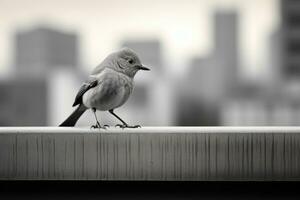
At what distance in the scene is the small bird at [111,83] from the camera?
1.00 metres

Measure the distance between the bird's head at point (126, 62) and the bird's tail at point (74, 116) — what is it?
14 centimetres

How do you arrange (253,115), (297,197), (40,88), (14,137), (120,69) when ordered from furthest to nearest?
(40,88) → (253,115) → (120,69) → (14,137) → (297,197)

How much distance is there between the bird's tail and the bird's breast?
0.07 m

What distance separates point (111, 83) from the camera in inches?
39.2

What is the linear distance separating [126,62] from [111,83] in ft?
0.19

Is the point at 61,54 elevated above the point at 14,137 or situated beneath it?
elevated above

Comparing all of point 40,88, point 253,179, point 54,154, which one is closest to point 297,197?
point 253,179

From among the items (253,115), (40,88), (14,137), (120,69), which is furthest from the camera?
(40,88)

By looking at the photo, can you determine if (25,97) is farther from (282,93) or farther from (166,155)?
(166,155)

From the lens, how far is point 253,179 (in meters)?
0.79

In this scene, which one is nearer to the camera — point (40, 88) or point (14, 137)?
point (14, 137)

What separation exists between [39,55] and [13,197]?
102 feet

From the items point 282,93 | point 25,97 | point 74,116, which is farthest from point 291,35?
point 74,116

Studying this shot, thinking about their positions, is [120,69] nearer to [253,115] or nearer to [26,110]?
[253,115]
